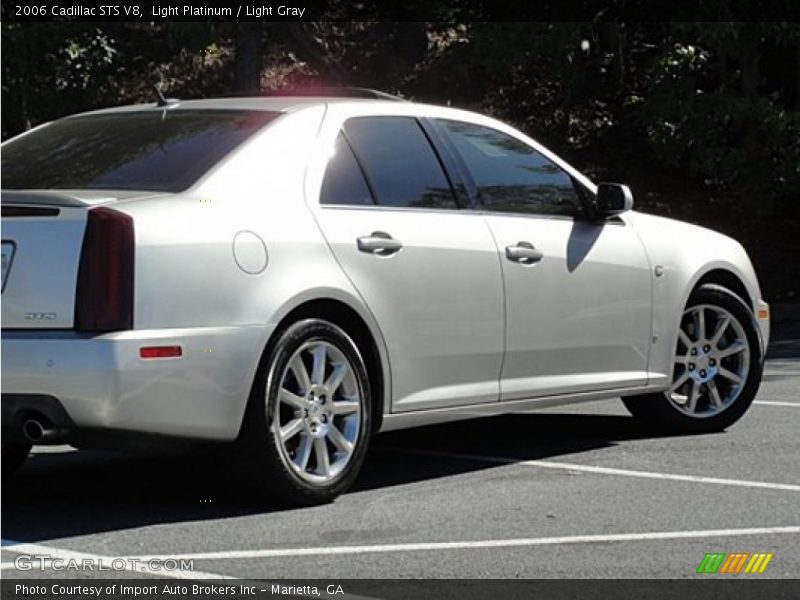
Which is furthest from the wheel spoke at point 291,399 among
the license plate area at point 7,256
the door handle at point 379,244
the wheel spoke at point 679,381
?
the wheel spoke at point 679,381

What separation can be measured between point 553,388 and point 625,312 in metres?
0.62

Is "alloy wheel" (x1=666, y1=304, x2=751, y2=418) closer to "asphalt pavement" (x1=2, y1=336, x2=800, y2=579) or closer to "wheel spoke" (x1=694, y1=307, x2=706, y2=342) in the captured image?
"wheel spoke" (x1=694, y1=307, x2=706, y2=342)

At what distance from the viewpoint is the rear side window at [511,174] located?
8.33 m

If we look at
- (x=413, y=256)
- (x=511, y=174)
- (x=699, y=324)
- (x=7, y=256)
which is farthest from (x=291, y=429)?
(x=699, y=324)

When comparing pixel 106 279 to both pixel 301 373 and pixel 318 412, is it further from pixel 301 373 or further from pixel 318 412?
pixel 318 412

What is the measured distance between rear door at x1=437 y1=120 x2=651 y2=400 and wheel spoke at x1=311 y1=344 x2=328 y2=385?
1.16 metres

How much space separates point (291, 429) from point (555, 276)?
179 cm

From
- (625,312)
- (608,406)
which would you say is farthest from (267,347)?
(608,406)

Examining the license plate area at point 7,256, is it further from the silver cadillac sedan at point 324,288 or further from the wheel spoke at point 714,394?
the wheel spoke at point 714,394

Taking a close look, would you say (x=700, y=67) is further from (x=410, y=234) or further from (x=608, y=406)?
(x=410, y=234)

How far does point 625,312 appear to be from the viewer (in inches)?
345

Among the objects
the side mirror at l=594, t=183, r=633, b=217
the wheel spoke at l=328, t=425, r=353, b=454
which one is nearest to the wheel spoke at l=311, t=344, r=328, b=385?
the wheel spoke at l=328, t=425, r=353, b=454

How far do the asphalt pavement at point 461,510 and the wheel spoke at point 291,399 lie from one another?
363 mm

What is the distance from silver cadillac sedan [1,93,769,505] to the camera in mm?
6660
